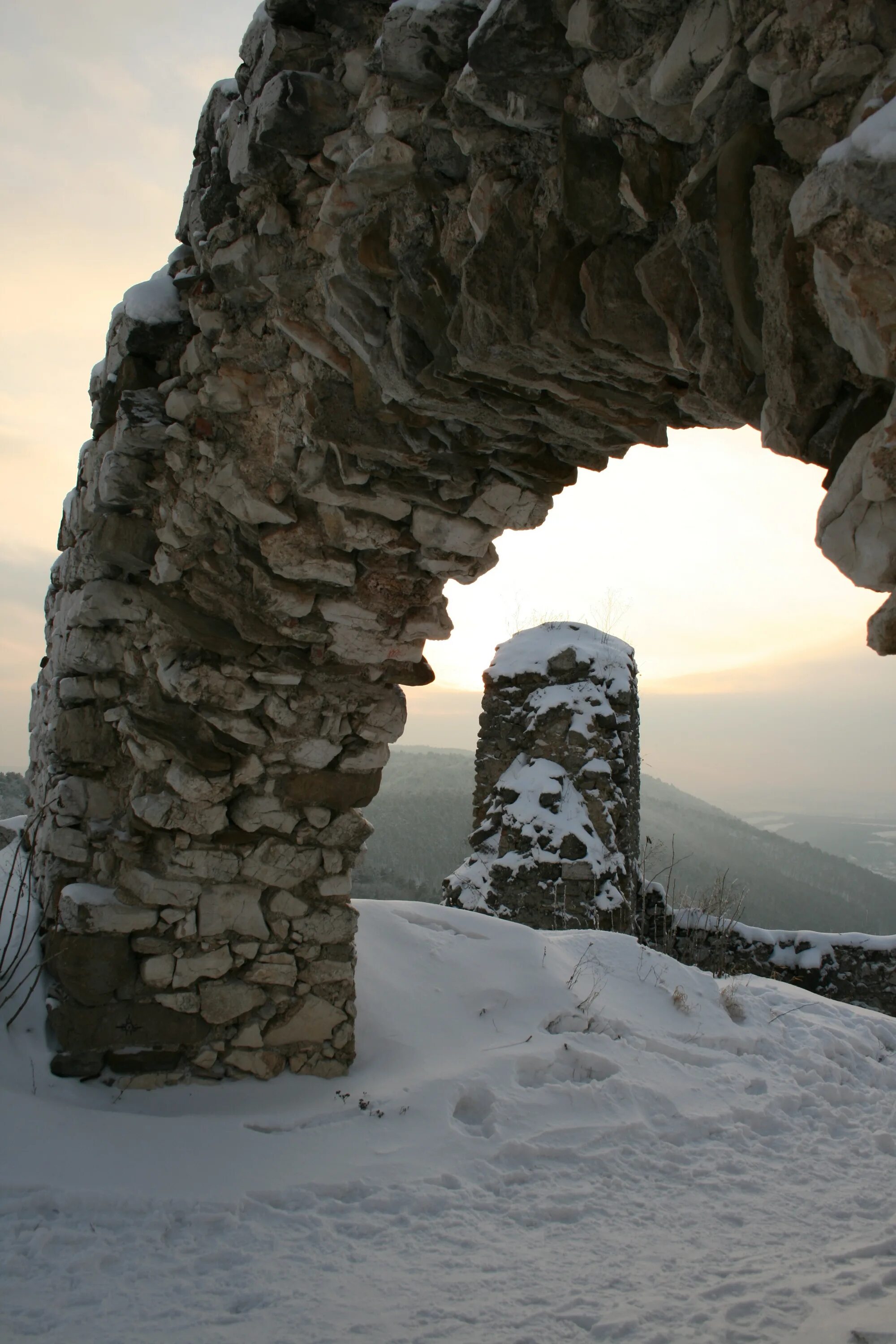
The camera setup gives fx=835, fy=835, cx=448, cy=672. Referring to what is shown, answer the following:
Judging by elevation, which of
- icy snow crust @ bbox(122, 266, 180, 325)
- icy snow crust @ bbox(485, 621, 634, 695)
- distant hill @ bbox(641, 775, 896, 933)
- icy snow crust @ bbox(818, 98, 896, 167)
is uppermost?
icy snow crust @ bbox(122, 266, 180, 325)

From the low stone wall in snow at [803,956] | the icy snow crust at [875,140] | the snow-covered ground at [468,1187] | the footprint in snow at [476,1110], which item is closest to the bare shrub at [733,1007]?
the snow-covered ground at [468,1187]

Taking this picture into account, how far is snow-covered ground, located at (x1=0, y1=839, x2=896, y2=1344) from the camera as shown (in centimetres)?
224

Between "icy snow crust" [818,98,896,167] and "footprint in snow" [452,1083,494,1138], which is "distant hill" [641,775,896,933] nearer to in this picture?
"footprint in snow" [452,1083,494,1138]

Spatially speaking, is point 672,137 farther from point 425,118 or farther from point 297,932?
point 297,932

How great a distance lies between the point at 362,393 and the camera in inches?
103

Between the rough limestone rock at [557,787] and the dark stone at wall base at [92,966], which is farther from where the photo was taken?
the rough limestone rock at [557,787]

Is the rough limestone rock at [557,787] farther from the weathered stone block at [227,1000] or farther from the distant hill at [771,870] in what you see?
the distant hill at [771,870]

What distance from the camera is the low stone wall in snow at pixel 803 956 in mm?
8914

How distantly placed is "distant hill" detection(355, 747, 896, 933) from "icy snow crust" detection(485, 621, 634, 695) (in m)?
10.5

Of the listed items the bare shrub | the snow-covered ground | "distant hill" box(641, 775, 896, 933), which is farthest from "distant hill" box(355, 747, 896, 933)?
the snow-covered ground

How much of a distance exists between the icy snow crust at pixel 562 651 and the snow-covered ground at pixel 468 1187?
4.28 metres

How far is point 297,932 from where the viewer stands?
147 inches

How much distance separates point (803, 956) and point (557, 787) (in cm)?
365

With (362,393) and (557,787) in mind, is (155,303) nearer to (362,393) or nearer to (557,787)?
(362,393)
